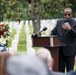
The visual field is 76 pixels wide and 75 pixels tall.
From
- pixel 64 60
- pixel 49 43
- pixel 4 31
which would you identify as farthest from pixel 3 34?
pixel 49 43

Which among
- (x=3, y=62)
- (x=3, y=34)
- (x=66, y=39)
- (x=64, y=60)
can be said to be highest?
(x=3, y=62)

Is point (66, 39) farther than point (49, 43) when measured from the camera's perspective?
Yes

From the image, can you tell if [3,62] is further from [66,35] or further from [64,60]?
[64,60]

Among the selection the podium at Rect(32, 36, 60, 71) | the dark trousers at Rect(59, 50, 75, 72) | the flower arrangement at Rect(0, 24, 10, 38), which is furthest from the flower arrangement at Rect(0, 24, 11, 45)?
the podium at Rect(32, 36, 60, 71)

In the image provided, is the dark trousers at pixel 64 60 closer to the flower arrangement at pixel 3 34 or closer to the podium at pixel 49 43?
the podium at pixel 49 43

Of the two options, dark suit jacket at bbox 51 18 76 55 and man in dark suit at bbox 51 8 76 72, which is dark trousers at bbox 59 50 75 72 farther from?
dark suit jacket at bbox 51 18 76 55

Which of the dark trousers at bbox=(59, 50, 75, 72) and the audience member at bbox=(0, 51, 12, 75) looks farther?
the dark trousers at bbox=(59, 50, 75, 72)

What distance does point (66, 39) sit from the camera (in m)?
8.09

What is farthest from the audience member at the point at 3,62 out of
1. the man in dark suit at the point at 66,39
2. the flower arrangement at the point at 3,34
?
the flower arrangement at the point at 3,34

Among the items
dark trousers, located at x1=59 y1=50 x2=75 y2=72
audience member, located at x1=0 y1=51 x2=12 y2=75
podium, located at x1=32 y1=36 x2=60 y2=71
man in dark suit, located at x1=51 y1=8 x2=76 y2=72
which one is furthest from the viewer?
dark trousers, located at x1=59 y1=50 x2=75 y2=72

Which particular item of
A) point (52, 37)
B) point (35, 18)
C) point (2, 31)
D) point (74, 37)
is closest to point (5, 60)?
point (52, 37)

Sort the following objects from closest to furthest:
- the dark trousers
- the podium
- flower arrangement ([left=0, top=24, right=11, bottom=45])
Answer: the podium, the dark trousers, flower arrangement ([left=0, top=24, right=11, bottom=45])

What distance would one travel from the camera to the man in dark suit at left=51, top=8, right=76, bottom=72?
7.98m

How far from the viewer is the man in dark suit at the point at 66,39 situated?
7.98 metres
